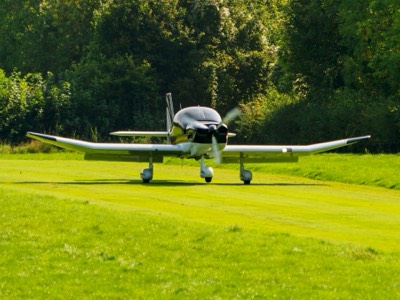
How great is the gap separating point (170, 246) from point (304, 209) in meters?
7.40

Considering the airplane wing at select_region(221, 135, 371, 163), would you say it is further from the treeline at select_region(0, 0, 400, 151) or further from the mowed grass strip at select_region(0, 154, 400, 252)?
the treeline at select_region(0, 0, 400, 151)

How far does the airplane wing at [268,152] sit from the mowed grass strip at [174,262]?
52.0 feet

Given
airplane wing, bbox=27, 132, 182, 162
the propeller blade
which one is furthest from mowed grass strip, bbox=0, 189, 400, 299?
airplane wing, bbox=27, 132, 182, 162

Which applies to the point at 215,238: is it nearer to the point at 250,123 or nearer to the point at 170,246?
the point at 170,246

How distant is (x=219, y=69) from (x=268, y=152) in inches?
1835

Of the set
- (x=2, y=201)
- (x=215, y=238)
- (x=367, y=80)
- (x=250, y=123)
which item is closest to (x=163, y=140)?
(x=250, y=123)

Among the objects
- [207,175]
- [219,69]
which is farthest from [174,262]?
[219,69]

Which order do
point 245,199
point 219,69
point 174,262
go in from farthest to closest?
point 219,69 < point 245,199 < point 174,262

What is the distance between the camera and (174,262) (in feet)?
56.0

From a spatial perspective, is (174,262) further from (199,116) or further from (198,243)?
(199,116)

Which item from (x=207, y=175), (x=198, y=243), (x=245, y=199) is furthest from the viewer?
(x=207, y=175)

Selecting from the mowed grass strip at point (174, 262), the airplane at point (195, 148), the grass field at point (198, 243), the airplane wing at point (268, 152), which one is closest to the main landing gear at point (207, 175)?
the airplane at point (195, 148)

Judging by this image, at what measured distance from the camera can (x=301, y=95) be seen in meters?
78.6

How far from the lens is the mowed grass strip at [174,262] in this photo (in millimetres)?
14859
